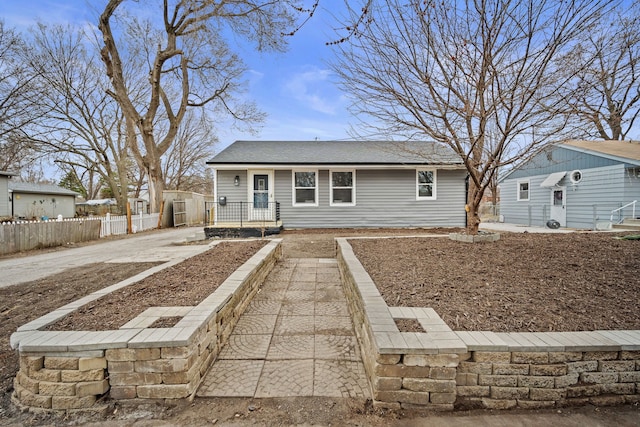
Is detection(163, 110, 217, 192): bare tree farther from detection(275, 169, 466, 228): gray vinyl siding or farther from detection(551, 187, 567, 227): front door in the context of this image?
detection(551, 187, 567, 227): front door

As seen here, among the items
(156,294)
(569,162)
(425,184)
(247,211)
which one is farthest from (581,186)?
(156,294)

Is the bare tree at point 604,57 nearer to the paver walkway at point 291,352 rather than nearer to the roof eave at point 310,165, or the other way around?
the paver walkway at point 291,352

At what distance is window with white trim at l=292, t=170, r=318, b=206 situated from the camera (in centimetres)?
1084

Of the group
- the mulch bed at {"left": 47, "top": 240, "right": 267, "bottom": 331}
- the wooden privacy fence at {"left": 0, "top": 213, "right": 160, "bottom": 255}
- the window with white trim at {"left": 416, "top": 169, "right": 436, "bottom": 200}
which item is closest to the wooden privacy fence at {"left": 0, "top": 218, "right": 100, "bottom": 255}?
the wooden privacy fence at {"left": 0, "top": 213, "right": 160, "bottom": 255}

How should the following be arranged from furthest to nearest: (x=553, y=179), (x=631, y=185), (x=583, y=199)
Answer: (x=553, y=179)
(x=583, y=199)
(x=631, y=185)

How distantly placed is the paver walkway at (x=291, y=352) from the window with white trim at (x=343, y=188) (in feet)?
23.4

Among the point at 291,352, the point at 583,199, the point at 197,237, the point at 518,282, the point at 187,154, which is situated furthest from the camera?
the point at 187,154

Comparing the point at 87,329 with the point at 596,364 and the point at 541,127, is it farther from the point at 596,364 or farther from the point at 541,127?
the point at 541,127

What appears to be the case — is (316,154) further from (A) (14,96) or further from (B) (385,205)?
(A) (14,96)

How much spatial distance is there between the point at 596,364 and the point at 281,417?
2102 millimetres

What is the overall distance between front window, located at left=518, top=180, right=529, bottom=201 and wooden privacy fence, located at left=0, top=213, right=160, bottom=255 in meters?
19.2

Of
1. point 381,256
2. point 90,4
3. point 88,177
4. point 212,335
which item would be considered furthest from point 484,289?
point 88,177

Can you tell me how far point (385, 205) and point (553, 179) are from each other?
7970 millimetres

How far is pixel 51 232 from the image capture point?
8.32 metres
